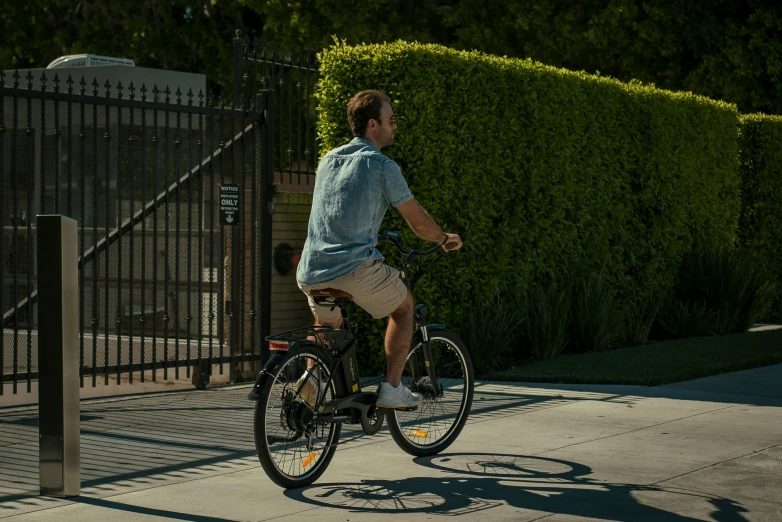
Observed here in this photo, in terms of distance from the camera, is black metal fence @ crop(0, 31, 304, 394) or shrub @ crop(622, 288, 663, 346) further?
shrub @ crop(622, 288, 663, 346)

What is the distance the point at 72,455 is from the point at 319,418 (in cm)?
126

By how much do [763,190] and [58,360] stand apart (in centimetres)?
1482

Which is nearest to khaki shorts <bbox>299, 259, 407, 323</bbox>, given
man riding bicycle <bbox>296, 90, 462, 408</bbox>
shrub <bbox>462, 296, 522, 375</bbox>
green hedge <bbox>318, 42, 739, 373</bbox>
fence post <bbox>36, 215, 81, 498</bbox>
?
man riding bicycle <bbox>296, 90, 462, 408</bbox>

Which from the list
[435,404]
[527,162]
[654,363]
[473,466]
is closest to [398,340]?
[435,404]

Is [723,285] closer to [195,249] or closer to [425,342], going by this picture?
[195,249]

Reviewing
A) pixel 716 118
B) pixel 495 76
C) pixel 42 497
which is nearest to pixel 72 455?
pixel 42 497

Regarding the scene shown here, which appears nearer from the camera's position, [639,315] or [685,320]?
[639,315]

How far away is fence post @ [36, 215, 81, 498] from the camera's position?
20.1 feet

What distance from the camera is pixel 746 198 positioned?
1886 centimetres

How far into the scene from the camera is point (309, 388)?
654 centimetres

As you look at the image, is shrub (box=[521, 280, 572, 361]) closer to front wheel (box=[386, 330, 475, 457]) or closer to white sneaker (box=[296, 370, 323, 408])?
front wheel (box=[386, 330, 475, 457])

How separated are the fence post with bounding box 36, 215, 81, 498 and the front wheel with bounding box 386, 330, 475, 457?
185cm

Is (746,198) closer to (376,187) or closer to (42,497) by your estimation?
(376,187)

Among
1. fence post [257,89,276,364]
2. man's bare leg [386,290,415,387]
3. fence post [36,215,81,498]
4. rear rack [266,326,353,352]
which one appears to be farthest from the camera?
fence post [257,89,276,364]
